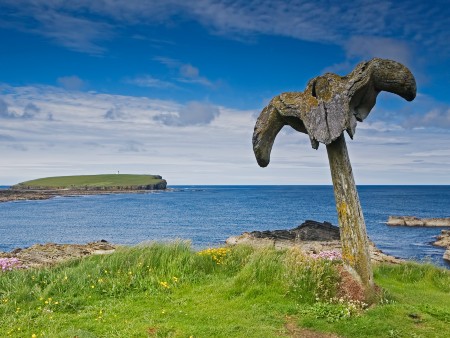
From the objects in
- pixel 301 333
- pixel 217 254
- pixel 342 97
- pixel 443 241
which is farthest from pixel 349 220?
pixel 443 241

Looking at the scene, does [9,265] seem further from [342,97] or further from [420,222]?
[420,222]

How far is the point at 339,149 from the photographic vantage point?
30.5 ft

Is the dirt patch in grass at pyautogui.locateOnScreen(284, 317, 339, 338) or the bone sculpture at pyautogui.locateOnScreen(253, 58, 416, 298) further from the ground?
the bone sculpture at pyautogui.locateOnScreen(253, 58, 416, 298)

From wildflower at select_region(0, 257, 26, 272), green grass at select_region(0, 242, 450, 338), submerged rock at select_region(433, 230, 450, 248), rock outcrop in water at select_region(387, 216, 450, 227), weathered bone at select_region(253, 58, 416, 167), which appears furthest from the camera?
rock outcrop in water at select_region(387, 216, 450, 227)

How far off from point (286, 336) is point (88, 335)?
3421mm

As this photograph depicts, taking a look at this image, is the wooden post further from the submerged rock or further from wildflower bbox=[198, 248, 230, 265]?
the submerged rock

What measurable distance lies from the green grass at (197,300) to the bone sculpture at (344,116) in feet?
2.92

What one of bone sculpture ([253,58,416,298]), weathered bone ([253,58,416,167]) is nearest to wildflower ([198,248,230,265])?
bone sculpture ([253,58,416,298])

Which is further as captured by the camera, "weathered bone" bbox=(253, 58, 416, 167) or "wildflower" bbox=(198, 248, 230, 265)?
"wildflower" bbox=(198, 248, 230, 265)

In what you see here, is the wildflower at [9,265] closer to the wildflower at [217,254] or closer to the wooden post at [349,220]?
the wildflower at [217,254]

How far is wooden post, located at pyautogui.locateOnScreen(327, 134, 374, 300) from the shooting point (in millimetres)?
9172

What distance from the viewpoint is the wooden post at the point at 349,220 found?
9172mm

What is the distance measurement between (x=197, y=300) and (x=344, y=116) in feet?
16.4

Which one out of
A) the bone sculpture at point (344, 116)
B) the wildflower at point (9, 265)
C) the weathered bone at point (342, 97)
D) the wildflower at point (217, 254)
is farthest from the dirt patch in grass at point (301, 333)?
the wildflower at point (9, 265)
